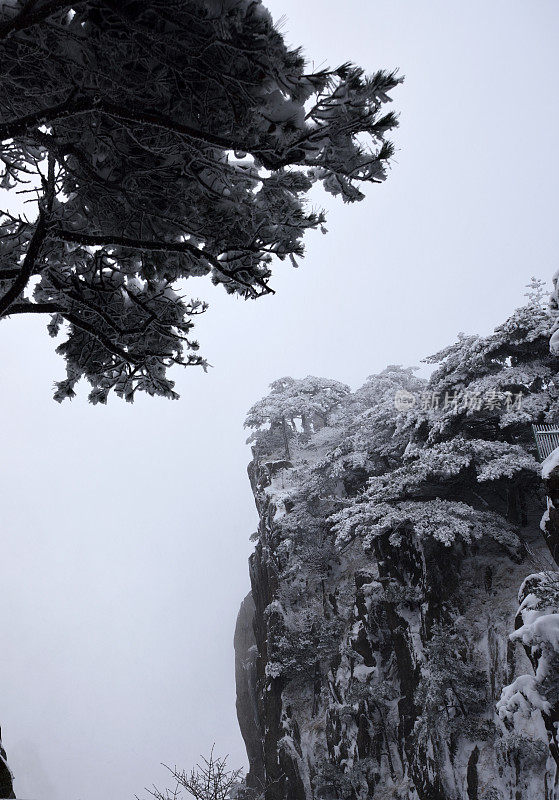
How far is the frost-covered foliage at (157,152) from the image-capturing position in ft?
11.8

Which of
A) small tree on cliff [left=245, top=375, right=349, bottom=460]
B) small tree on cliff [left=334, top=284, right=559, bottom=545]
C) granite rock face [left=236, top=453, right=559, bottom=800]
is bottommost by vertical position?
granite rock face [left=236, top=453, right=559, bottom=800]

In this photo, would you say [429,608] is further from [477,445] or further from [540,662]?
[540,662]

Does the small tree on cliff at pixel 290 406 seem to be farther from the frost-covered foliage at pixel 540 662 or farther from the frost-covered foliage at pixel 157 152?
the frost-covered foliage at pixel 157 152

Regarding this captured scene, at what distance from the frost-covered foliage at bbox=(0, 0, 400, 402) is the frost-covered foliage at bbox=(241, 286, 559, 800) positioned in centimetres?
770

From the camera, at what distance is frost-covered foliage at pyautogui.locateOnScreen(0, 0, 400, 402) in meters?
3.59

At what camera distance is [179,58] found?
12.5 feet

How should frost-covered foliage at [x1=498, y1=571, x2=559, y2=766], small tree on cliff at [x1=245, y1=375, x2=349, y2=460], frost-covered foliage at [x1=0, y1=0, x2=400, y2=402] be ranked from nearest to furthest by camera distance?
frost-covered foliage at [x1=0, y1=0, x2=400, y2=402] < frost-covered foliage at [x1=498, y1=571, x2=559, y2=766] < small tree on cliff at [x1=245, y1=375, x2=349, y2=460]

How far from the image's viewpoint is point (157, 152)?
4.15 m

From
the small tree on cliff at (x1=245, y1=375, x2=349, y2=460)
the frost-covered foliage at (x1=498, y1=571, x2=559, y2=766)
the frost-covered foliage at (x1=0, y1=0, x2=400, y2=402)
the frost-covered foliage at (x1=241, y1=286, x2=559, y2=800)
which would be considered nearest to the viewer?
the frost-covered foliage at (x1=0, y1=0, x2=400, y2=402)

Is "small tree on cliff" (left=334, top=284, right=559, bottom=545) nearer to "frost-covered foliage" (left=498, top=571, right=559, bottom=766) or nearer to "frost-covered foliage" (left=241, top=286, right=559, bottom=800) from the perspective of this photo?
"frost-covered foliage" (left=241, top=286, right=559, bottom=800)

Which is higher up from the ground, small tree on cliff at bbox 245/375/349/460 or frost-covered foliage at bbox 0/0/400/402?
small tree on cliff at bbox 245/375/349/460

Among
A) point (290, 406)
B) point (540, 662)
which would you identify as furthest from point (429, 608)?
point (290, 406)

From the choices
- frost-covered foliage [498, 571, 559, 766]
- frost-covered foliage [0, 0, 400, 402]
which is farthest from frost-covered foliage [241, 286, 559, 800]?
frost-covered foliage [0, 0, 400, 402]

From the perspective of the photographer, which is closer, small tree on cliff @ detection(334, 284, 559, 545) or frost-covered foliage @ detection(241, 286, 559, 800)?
frost-covered foliage @ detection(241, 286, 559, 800)
